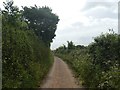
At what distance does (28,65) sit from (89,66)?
3797mm

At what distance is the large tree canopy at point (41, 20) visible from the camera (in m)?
40.8

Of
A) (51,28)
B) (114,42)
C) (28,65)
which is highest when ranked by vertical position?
(51,28)

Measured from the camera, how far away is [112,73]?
14.8 m

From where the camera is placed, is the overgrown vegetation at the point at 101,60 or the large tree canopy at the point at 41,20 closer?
the overgrown vegetation at the point at 101,60

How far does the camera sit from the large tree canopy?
40844 mm

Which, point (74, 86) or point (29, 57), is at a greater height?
point (29, 57)

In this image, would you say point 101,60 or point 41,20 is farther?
point 41,20

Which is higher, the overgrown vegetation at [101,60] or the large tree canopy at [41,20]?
the large tree canopy at [41,20]

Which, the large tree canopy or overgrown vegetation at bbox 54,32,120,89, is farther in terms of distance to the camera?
the large tree canopy

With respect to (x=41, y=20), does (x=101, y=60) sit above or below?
below

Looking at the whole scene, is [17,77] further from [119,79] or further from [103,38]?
[103,38]

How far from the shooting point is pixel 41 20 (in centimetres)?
4091

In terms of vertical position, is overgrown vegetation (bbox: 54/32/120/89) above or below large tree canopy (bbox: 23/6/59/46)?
below

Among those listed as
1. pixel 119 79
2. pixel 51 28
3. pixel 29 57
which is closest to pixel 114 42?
pixel 29 57
